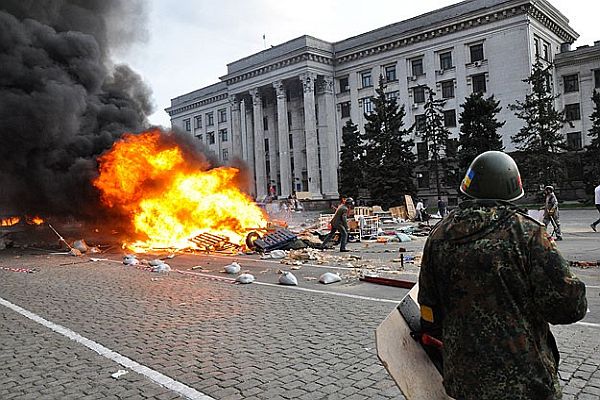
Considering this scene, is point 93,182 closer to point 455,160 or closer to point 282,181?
point 455,160

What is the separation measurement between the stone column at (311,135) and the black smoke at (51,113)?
34.0m

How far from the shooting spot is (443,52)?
47.5 metres

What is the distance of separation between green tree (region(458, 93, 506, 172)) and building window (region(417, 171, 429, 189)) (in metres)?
10.6

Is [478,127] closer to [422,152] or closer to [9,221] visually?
[422,152]

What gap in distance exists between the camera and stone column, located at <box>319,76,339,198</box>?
55250 mm

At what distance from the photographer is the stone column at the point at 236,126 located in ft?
207

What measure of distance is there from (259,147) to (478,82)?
27.3 m

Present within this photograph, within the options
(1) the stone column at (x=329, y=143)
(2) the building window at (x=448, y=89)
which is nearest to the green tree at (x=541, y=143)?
(2) the building window at (x=448, y=89)

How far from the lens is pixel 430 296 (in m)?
2.44

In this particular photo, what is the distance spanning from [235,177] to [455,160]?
26034 millimetres

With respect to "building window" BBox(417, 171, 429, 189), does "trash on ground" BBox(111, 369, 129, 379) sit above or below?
below

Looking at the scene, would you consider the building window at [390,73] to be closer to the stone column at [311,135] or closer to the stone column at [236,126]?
the stone column at [311,135]

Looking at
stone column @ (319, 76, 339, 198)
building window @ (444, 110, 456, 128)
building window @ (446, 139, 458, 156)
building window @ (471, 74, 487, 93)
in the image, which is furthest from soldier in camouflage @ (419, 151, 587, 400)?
stone column @ (319, 76, 339, 198)

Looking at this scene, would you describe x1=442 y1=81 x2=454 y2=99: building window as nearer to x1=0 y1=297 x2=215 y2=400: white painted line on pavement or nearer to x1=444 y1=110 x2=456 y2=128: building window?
x1=444 y1=110 x2=456 y2=128: building window
